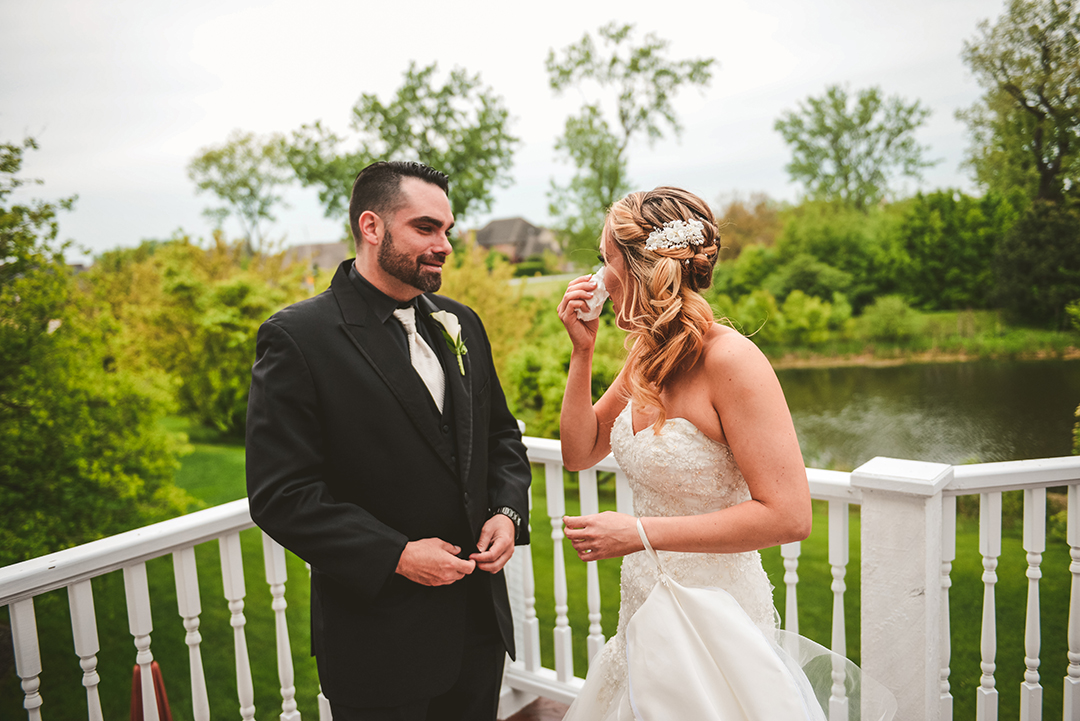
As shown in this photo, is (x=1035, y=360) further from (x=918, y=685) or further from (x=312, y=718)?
Result: (x=312, y=718)

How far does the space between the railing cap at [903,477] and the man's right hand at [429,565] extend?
3.55ft

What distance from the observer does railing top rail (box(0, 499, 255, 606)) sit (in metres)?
1.54

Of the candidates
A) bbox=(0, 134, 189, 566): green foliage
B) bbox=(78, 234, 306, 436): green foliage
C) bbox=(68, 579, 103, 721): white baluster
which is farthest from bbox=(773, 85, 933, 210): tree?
bbox=(78, 234, 306, 436): green foliage

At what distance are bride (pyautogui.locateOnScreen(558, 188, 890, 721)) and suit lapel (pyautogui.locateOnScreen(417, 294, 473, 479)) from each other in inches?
10.4

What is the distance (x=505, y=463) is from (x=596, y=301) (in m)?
0.59

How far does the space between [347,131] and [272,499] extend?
10.3m

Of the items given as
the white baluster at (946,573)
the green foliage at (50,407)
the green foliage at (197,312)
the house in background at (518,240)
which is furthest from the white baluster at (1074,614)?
the green foliage at (197,312)

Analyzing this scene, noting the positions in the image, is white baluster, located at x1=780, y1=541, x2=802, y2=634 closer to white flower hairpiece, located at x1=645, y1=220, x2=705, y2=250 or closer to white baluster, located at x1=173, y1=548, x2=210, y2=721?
white flower hairpiece, located at x1=645, y1=220, x2=705, y2=250

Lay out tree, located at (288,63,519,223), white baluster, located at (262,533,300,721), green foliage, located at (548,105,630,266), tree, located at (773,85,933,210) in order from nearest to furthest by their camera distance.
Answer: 1. white baluster, located at (262,533,300,721)
2. tree, located at (773,85,933,210)
3. green foliage, located at (548,105,630,266)
4. tree, located at (288,63,519,223)

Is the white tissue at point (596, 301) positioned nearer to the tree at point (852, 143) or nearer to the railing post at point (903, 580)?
the railing post at point (903, 580)

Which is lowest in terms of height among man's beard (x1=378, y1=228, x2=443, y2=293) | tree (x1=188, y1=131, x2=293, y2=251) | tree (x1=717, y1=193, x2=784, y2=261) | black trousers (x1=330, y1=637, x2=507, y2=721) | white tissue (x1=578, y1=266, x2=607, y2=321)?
black trousers (x1=330, y1=637, x2=507, y2=721)

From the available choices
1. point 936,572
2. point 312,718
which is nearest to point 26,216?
point 312,718

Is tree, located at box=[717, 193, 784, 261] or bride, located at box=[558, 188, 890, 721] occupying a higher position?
tree, located at box=[717, 193, 784, 261]

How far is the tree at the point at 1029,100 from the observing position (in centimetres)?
447
